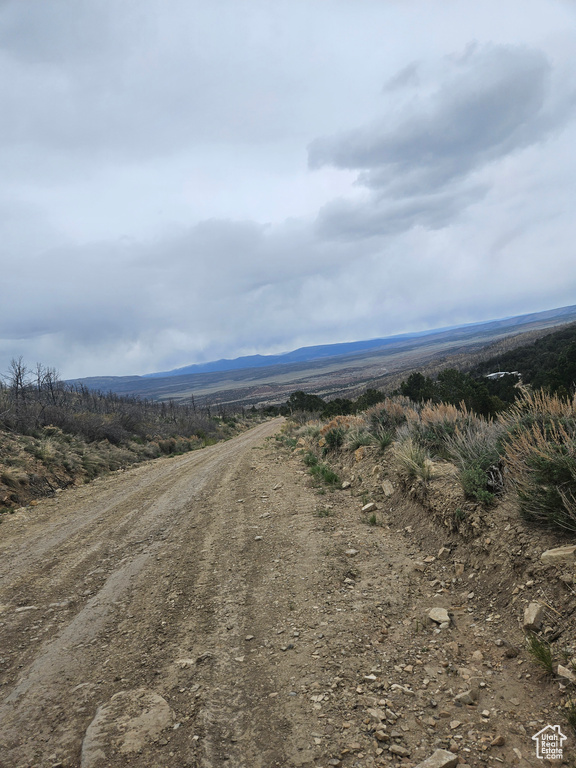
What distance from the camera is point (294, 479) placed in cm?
1127

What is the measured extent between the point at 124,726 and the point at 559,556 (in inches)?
156

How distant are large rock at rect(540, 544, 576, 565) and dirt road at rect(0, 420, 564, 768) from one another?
94 centimetres

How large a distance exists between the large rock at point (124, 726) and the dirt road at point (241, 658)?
0.04 ft

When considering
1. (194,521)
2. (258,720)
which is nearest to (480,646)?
(258,720)

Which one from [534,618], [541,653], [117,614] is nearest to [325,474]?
[117,614]

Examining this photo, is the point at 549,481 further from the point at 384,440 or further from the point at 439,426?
the point at 384,440

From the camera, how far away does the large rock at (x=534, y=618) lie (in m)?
3.53

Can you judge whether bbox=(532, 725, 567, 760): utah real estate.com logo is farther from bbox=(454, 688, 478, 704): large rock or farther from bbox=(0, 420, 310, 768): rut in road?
bbox=(0, 420, 310, 768): rut in road

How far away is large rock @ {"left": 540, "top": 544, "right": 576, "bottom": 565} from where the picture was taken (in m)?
3.77

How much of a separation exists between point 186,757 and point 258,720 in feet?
1.78

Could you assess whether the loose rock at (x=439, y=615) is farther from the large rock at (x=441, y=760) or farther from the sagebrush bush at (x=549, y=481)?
the large rock at (x=441, y=760)

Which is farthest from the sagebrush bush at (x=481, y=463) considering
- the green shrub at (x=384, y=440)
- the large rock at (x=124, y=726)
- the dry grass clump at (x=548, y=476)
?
the large rock at (x=124, y=726)

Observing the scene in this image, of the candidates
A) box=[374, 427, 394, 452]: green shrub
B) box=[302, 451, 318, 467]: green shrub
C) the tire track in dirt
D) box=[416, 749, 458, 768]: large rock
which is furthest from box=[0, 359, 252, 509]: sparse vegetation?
box=[416, 749, 458, 768]: large rock

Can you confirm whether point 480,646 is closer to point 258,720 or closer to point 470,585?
point 470,585
